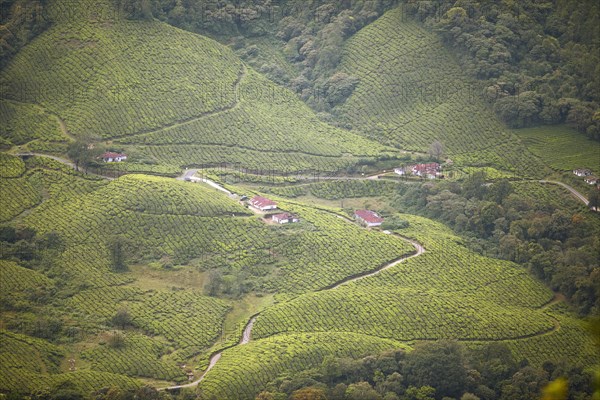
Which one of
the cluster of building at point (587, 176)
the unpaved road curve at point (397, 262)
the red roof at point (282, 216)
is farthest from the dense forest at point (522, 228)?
the red roof at point (282, 216)

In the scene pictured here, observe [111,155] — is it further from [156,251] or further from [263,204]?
[263,204]

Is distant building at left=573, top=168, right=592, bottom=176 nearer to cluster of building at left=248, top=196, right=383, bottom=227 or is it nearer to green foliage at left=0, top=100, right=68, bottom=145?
cluster of building at left=248, top=196, right=383, bottom=227

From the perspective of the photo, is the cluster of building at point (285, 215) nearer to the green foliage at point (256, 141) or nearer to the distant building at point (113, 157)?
the green foliage at point (256, 141)

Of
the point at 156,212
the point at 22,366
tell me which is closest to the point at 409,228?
the point at 156,212

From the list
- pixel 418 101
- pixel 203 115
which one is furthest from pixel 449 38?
pixel 203 115

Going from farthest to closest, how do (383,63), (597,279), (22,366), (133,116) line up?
(383,63) < (133,116) < (597,279) < (22,366)

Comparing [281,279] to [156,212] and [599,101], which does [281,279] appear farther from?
[599,101]

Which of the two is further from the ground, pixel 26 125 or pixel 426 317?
pixel 426 317
